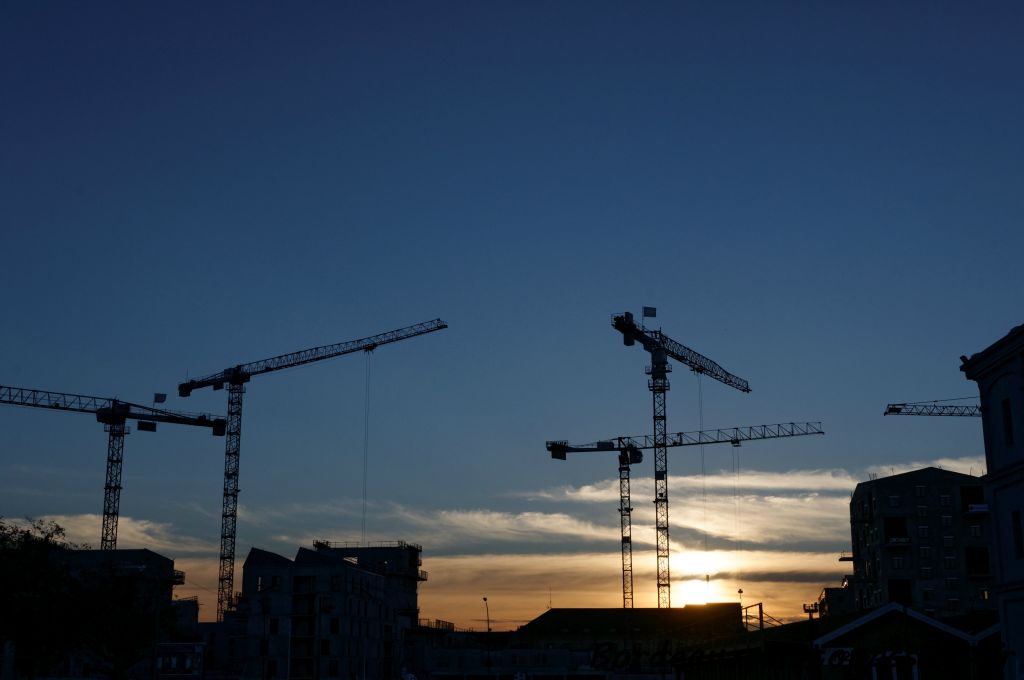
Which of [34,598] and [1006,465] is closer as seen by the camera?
[1006,465]

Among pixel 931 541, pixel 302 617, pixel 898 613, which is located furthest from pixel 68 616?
pixel 931 541

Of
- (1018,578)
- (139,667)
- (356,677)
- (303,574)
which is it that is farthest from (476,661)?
(1018,578)

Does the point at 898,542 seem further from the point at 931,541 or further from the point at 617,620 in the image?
the point at 617,620

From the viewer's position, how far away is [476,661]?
15362cm

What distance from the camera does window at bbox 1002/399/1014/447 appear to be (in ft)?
180

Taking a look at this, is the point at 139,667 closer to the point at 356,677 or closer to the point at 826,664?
the point at 356,677

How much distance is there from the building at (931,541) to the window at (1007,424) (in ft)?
295

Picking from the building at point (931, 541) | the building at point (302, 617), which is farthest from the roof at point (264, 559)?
the building at point (931, 541)

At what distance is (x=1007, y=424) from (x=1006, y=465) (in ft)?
6.87

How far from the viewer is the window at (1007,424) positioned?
2159 inches

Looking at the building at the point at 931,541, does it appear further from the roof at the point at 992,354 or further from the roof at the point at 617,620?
the roof at the point at 992,354

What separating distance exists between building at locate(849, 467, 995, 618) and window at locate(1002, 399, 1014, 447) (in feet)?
295

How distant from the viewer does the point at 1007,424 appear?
2168 inches

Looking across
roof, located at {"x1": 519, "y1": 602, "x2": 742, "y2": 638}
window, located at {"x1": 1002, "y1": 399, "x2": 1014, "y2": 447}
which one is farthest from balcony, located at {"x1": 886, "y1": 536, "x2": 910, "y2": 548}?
window, located at {"x1": 1002, "y1": 399, "x2": 1014, "y2": 447}
